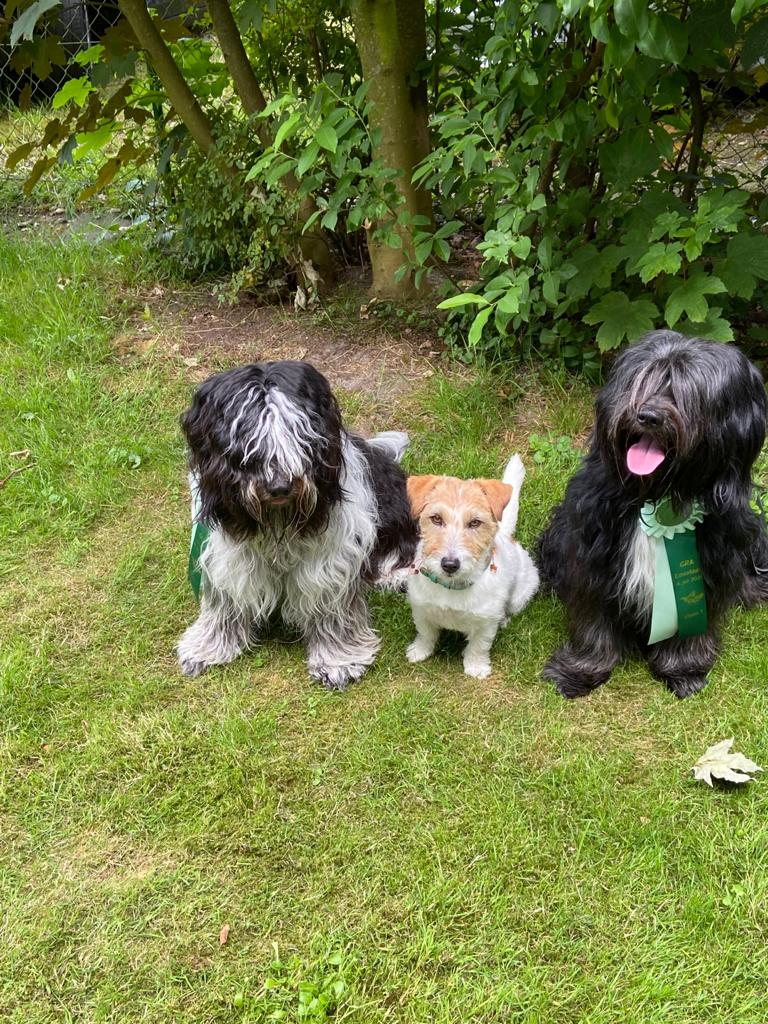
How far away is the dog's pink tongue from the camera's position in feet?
7.74

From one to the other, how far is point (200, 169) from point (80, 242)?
1.29m

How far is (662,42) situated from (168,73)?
9.66ft

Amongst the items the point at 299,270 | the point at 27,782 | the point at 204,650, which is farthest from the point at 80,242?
the point at 27,782

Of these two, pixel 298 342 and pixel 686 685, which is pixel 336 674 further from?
pixel 298 342

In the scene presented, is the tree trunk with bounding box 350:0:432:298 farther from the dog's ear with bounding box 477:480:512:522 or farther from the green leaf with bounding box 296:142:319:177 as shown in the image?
the dog's ear with bounding box 477:480:512:522

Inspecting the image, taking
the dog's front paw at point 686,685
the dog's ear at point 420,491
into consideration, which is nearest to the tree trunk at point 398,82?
the dog's ear at point 420,491

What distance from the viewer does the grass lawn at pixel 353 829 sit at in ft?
7.07

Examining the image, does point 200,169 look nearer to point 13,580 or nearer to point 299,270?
point 299,270

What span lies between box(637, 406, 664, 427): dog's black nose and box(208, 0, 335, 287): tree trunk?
105 inches

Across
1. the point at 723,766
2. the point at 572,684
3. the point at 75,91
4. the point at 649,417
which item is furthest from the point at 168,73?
the point at 723,766

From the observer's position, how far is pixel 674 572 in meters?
2.67

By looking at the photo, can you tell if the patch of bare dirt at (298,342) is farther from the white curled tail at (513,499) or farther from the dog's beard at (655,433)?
the dog's beard at (655,433)

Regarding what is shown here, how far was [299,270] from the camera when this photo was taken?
4.96 meters

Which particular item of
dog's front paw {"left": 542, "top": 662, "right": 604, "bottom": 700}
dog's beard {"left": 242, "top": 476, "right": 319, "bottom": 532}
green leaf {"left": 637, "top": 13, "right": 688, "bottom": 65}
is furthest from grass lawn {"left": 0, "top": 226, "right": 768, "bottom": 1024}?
green leaf {"left": 637, "top": 13, "right": 688, "bottom": 65}
